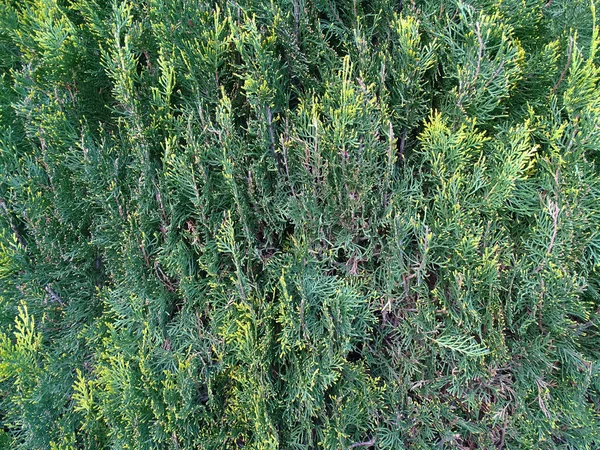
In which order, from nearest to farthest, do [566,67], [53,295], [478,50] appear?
[478,50] < [566,67] < [53,295]

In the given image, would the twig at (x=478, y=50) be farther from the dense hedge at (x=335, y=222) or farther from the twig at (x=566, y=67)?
the twig at (x=566, y=67)

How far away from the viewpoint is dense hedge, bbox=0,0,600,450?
1.94 meters

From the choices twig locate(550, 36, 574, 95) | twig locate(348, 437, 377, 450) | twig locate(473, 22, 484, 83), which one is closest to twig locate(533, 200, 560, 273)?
twig locate(550, 36, 574, 95)

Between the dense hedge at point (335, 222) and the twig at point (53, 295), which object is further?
the twig at point (53, 295)

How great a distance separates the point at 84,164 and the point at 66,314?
942 millimetres

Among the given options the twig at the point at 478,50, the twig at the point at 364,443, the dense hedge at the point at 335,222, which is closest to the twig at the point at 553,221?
the dense hedge at the point at 335,222

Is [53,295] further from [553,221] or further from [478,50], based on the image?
[553,221]

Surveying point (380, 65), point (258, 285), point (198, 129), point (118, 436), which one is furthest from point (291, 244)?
point (118, 436)

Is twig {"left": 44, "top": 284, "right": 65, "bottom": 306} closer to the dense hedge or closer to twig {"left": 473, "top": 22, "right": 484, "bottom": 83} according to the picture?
the dense hedge

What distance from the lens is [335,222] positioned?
207 centimetres

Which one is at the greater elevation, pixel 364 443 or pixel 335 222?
pixel 335 222

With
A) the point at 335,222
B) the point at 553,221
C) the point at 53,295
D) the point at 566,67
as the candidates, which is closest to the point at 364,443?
the point at 335,222

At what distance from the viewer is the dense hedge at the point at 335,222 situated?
1943mm

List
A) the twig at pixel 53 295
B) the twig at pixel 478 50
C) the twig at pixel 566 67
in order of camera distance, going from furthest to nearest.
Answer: the twig at pixel 53 295 → the twig at pixel 566 67 → the twig at pixel 478 50
